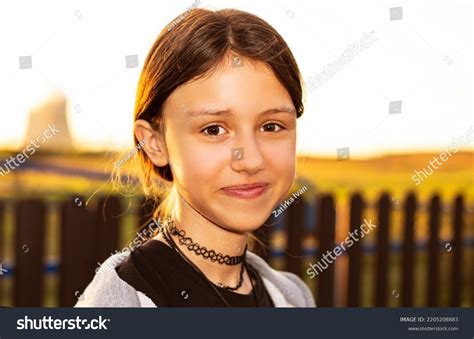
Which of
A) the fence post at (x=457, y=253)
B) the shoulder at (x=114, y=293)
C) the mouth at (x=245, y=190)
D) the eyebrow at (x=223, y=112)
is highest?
the eyebrow at (x=223, y=112)

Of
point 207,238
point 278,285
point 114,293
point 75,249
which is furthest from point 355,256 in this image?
point 114,293

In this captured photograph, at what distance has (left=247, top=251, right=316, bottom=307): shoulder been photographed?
2.40m

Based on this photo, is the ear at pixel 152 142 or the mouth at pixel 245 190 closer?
the mouth at pixel 245 190

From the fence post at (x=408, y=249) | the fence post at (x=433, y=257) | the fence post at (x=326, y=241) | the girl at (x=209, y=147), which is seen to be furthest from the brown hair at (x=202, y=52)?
the fence post at (x=433, y=257)

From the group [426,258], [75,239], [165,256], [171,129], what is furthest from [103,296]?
[426,258]

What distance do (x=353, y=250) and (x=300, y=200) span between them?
0.86 m

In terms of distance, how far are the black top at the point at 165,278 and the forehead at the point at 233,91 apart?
1.37ft

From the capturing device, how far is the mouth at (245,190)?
2006 millimetres

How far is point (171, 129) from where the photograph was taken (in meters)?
2.04

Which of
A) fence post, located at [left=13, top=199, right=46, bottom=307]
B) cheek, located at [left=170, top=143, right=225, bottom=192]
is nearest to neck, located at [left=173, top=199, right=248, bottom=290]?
cheek, located at [left=170, top=143, right=225, bottom=192]

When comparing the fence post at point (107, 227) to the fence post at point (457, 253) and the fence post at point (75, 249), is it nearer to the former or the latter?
the fence post at point (75, 249)

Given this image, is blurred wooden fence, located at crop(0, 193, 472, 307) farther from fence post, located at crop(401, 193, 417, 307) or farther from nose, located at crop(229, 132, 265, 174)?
nose, located at crop(229, 132, 265, 174)

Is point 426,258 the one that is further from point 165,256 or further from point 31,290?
point 165,256

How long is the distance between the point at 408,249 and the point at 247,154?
4.99 metres
